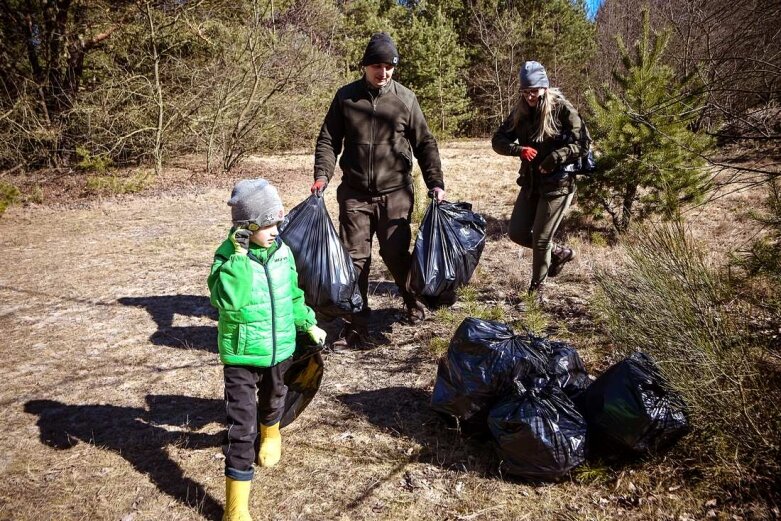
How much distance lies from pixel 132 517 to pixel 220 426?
26.2 inches

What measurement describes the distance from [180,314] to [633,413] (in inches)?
135

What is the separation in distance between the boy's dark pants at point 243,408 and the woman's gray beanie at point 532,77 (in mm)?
2356

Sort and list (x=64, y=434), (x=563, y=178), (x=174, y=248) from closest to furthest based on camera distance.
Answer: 1. (x=64, y=434)
2. (x=563, y=178)
3. (x=174, y=248)

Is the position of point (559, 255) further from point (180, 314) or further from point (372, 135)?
point (180, 314)

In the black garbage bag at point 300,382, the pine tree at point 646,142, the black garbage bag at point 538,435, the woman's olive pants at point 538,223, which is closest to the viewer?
the black garbage bag at point 538,435

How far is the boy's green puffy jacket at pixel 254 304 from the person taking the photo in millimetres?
2072

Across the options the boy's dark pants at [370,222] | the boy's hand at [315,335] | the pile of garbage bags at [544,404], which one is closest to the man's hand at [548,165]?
the boy's dark pants at [370,222]

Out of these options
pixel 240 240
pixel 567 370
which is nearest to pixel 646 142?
pixel 567 370

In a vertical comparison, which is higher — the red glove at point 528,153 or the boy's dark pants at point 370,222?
the red glove at point 528,153

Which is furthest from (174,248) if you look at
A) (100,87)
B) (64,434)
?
(100,87)

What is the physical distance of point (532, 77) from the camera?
3453 mm

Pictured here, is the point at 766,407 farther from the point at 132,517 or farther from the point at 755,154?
the point at 132,517

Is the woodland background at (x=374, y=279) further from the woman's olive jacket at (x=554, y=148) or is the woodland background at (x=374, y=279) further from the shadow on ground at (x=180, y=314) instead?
the woman's olive jacket at (x=554, y=148)

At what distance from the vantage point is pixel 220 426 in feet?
9.20
